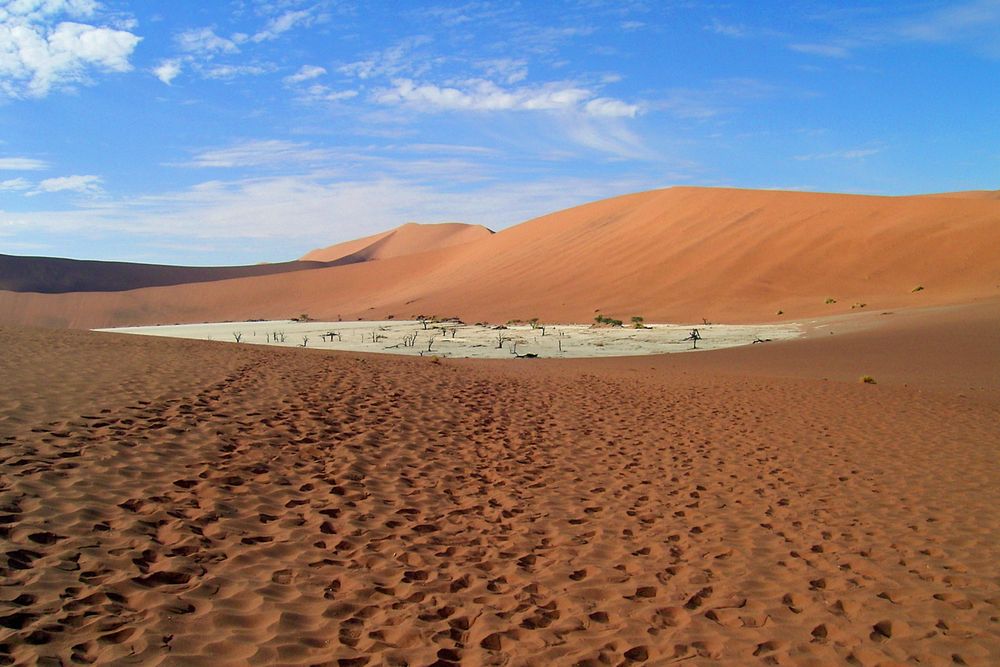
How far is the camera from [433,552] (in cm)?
498

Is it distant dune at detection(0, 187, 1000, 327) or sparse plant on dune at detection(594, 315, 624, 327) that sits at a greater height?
distant dune at detection(0, 187, 1000, 327)

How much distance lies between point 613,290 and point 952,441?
26.9 metres

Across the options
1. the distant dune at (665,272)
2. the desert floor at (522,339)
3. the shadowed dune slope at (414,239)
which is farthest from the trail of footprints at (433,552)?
the shadowed dune slope at (414,239)

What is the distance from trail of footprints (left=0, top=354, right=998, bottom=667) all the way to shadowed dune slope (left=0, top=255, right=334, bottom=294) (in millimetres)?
59766

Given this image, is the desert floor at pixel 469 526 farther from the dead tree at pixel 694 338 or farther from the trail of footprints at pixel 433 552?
the dead tree at pixel 694 338

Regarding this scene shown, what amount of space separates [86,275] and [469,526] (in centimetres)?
6736

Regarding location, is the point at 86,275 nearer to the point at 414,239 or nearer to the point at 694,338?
the point at 414,239

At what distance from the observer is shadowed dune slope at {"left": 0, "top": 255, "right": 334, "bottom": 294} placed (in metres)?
58.9

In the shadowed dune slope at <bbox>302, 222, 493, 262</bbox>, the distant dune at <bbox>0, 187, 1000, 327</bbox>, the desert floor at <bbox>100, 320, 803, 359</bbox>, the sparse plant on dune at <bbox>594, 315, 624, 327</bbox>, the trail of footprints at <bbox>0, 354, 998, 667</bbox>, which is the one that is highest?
the shadowed dune slope at <bbox>302, 222, 493, 262</bbox>

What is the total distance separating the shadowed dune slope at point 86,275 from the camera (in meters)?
58.9

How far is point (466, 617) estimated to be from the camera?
3988mm

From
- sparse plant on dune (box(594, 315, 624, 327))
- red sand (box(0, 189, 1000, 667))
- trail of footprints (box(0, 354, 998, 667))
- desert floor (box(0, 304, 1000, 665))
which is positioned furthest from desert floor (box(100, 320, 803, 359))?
trail of footprints (box(0, 354, 998, 667))

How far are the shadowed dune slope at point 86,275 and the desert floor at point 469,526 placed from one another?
56500mm

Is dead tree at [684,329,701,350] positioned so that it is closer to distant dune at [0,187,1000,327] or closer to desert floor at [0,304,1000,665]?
distant dune at [0,187,1000,327]
